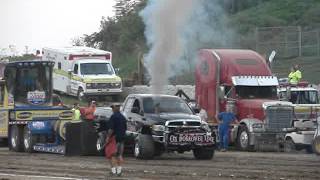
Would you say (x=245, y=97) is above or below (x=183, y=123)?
above

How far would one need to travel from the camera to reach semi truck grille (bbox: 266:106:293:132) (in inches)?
1196

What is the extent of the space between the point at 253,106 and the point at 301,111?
70.1 inches

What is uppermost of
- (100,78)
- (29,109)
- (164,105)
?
(100,78)

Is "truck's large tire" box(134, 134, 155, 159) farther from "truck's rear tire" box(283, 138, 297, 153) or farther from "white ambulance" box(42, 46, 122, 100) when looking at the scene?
"white ambulance" box(42, 46, 122, 100)

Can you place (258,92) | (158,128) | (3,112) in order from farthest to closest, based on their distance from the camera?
(258,92) < (3,112) < (158,128)

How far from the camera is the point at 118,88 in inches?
1875

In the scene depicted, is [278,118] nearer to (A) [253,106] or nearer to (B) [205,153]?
(A) [253,106]

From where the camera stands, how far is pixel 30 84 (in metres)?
32.1

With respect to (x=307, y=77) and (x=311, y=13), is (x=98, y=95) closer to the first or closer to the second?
(x=307, y=77)

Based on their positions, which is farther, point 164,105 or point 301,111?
point 301,111

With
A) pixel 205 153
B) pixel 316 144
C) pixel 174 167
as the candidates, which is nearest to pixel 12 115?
pixel 205 153

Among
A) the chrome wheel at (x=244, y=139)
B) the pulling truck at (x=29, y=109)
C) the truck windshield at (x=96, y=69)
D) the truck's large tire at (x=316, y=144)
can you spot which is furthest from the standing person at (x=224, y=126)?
the truck windshield at (x=96, y=69)

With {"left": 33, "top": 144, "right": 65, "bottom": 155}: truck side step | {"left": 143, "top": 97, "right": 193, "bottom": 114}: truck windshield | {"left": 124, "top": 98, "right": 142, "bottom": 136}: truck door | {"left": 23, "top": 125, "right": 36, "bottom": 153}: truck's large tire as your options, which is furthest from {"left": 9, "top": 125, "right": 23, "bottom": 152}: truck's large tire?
{"left": 143, "top": 97, "right": 193, "bottom": 114}: truck windshield

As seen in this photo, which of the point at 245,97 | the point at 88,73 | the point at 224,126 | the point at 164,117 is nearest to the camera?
the point at 164,117
